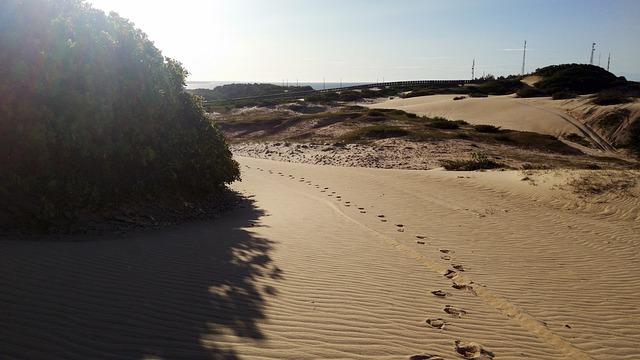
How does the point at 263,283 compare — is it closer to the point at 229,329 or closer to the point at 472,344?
the point at 229,329

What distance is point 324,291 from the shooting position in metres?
5.45

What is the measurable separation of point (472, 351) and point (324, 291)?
1879 mm

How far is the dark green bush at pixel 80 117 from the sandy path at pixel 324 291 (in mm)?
1426

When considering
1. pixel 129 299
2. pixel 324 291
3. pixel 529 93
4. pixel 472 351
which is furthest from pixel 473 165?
pixel 529 93

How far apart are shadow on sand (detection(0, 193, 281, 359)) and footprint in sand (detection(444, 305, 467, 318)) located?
2.09 m

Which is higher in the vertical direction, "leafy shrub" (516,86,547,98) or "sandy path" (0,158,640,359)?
"leafy shrub" (516,86,547,98)

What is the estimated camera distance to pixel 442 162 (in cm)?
2045

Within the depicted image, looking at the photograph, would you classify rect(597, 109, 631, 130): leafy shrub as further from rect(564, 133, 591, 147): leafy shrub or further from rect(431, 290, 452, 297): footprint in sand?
rect(431, 290, 452, 297): footprint in sand

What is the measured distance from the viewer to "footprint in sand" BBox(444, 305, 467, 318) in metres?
5.09

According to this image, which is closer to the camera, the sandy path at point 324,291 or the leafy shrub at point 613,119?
the sandy path at point 324,291

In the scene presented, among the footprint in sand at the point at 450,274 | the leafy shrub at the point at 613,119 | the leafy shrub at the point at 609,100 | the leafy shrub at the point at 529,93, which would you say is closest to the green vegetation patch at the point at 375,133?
the leafy shrub at the point at 613,119

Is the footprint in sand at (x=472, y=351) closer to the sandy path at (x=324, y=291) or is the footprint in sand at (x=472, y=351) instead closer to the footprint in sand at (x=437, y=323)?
the sandy path at (x=324, y=291)

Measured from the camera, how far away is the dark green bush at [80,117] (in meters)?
7.14

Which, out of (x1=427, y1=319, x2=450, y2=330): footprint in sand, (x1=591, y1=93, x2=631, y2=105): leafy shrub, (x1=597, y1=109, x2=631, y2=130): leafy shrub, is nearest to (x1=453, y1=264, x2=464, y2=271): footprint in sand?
(x1=427, y1=319, x2=450, y2=330): footprint in sand
